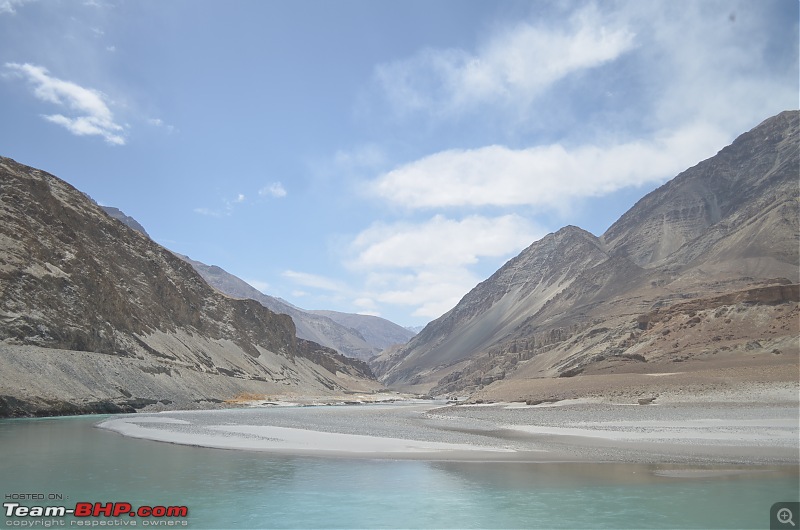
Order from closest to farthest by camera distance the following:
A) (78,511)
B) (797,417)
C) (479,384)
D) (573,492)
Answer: (78,511) → (573,492) → (797,417) → (479,384)

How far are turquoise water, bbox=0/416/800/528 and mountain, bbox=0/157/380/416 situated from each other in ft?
113

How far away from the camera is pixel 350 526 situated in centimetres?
1323

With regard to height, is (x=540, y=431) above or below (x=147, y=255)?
below

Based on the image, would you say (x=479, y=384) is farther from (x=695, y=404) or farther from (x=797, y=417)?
(x=797, y=417)

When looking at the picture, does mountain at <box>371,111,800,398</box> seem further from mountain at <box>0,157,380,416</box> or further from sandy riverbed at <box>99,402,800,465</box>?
mountain at <box>0,157,380,416</box>

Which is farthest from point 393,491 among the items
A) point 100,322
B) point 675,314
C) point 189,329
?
point 189,329

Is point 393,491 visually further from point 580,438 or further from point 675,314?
point 675,314

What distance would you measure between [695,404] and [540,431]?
1372 centimetres

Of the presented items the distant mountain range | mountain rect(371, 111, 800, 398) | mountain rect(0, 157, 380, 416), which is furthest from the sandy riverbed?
mountain rect(371, 111, 800, 398)

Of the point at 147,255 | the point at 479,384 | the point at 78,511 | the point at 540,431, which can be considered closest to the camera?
the point at 78,511

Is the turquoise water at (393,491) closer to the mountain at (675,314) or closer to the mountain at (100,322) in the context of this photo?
the mountain at (100,322)

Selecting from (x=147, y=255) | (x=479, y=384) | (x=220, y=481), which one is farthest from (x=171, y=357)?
(x=479, y=384)

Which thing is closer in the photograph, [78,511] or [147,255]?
[78,511]

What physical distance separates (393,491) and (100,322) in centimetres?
6661
